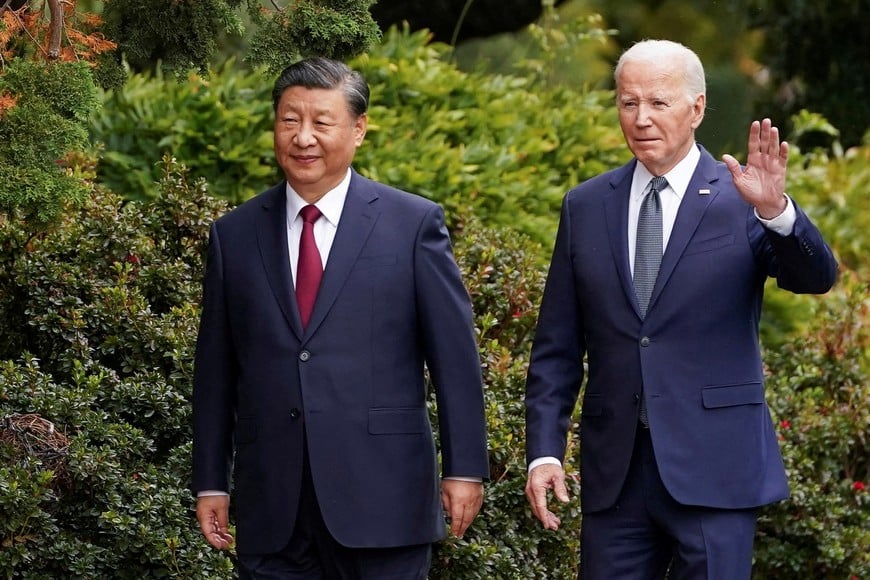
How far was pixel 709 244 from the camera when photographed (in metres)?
4.20

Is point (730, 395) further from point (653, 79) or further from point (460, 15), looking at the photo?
point (460, 15)

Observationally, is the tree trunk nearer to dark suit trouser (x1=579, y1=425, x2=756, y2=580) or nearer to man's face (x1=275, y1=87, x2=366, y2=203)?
man's face (x1=275, y1=87, x2=366, y2=203)

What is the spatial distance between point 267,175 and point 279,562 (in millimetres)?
3938

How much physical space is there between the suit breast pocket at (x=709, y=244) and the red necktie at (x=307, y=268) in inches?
41.3

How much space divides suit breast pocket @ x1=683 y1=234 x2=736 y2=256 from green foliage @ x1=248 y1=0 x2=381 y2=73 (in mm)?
1256

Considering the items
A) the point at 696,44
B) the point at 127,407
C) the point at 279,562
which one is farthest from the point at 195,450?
the point at 696,44

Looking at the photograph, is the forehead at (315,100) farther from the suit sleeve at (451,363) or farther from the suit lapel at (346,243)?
the suit sleeve at (451,363)

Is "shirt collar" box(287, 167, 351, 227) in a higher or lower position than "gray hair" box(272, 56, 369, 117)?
lower

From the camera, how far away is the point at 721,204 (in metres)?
4.23

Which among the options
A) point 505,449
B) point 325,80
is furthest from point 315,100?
point 505,449

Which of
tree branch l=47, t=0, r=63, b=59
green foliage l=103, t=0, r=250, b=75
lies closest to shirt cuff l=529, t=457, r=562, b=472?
green foliage l=103, t=0, r=250, b=75

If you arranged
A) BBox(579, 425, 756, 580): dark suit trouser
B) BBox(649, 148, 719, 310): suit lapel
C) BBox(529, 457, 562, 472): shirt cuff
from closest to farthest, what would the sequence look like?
BBox(579, 425, 756, 580): dark suit trouser → BBox(649, 148, 719, 310): suit lapel → BBox(529, 457, 562, 472): shirt cuff

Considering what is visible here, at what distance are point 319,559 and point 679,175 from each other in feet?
4.96

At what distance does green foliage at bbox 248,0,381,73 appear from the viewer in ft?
15.2
